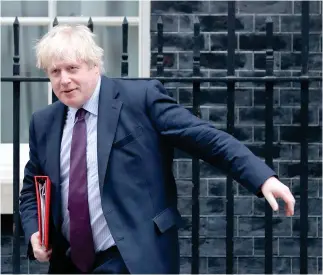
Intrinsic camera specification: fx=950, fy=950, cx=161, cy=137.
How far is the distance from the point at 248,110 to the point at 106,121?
8.02 feet

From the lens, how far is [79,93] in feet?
12.1

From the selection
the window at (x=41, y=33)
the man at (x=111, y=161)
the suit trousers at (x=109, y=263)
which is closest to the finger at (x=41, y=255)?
the man at (x=111, y=161)

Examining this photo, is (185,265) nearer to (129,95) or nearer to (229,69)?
(229,69)

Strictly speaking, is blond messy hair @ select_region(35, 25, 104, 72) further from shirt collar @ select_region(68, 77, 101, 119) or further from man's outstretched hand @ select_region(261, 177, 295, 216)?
man's outstretched hand @ select_region(261, 177, 295, 216)

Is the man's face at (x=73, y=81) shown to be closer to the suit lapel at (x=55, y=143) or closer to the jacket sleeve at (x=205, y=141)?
the suit lapel at (x=55, y=143)

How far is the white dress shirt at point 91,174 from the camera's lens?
144 inches

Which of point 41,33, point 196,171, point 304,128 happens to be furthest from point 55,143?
point 41,33

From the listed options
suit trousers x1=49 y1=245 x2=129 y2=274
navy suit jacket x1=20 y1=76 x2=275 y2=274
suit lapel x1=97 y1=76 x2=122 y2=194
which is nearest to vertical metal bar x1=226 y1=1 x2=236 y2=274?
navy suit jacket x1=20 y1=76 x2=275 y2=274

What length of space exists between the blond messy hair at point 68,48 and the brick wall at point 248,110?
2368mm

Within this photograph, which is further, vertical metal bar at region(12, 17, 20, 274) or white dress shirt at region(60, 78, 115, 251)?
vertical metal bar at region(12, 17, 20, 274)

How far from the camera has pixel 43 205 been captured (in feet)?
12.4

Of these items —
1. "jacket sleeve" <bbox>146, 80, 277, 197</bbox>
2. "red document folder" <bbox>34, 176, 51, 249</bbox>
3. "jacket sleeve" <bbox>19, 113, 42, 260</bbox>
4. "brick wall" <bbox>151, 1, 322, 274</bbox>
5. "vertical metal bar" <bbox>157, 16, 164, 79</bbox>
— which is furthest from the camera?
"brick wall" <bbox>151, 1, 322, 274</bbox>

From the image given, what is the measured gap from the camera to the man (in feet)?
12.0

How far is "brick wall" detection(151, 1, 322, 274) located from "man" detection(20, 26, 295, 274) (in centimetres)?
222
